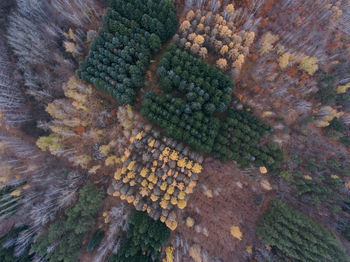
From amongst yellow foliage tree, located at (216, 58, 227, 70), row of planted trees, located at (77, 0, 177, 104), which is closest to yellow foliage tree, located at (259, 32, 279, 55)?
yellow foliage tree, located at (216, 58, 227, 70)

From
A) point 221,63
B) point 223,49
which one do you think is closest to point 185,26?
point 223,49

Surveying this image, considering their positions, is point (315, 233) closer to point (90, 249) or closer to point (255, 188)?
point (255, 188)

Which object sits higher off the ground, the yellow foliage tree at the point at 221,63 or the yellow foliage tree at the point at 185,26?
the yellow foliage tree at the point at 185,26

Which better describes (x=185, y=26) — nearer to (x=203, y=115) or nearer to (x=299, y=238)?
(x=203, y=115)

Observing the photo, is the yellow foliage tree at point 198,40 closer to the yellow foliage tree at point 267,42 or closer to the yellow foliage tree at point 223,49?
the yellow foliage tree at point 223,49

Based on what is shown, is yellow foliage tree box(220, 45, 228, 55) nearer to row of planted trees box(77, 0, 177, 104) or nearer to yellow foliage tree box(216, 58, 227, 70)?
yellow foliage tree box(216, 58, 227, 70)

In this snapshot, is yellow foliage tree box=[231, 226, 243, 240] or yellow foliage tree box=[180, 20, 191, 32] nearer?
yellow foliage tree box=[180, 20, 191, 32]

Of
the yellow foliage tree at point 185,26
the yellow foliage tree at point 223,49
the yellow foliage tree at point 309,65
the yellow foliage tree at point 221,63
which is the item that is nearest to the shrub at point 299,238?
the yellow foliage tree at point 309,65

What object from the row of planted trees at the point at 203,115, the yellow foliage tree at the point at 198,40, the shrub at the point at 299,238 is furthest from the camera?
the row of planted trees at the point at 203,115

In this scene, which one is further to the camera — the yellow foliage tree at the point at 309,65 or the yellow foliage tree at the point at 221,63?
the yellow foliage tree at the point at 309,65

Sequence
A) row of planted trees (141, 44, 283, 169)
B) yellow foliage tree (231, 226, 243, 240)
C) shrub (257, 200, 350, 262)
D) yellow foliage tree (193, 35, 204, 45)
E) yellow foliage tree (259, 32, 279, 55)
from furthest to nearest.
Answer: yellow foliage tree (259, 32, 279, 55)
yellow foliage tree (231, 226, 243, 240)
row of planted trees (141, 44, 283, 169)
yellow foliage tree (193, 35, 204, 45)
shrub (257, 200, 350, 262)

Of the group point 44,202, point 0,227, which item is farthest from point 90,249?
point 0,227
